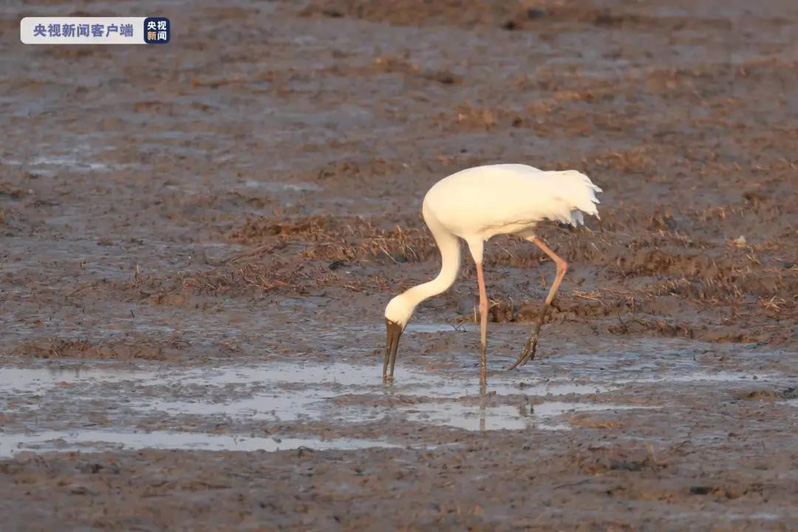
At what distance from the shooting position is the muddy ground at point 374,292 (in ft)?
20.0

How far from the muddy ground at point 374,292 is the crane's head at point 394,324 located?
0.15 meters

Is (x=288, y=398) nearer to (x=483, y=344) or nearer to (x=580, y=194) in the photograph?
(x=483, y=344)

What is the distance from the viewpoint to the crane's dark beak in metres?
8.08

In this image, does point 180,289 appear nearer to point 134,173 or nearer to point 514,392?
point 514,392

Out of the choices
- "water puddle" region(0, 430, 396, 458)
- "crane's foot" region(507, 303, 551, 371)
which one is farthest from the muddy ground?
"crane's foot" region(507, 303, 551, 371)

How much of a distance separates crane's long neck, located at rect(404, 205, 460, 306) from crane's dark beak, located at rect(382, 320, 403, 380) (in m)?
0.21

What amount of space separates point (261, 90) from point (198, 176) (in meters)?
3.72

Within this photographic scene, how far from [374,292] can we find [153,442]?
3355mm

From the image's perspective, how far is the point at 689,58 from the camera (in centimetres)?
2044

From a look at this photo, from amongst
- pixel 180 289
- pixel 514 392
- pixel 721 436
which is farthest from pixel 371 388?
pixel 180 289

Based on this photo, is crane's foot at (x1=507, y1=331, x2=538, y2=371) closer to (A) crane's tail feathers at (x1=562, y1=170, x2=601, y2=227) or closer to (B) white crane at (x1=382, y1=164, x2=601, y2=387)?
(B) white crane at (x1=382, y1=164, x2=601, y2=387)

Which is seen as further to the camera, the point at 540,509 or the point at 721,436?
the point at 721,436

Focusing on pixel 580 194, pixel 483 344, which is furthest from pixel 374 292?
pixel 580 194

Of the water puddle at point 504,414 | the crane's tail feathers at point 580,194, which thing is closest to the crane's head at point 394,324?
the water puddle at point 504,414
